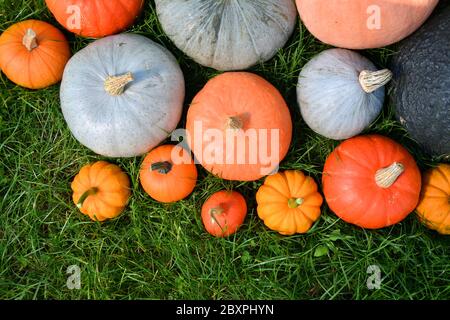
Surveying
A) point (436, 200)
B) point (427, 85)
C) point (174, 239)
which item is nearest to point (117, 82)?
point (174, 239)

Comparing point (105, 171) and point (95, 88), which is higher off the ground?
point (95, 88)

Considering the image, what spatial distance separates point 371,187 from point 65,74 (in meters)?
1.78

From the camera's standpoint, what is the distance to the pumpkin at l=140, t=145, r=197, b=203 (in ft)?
8.75

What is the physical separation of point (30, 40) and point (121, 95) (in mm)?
638

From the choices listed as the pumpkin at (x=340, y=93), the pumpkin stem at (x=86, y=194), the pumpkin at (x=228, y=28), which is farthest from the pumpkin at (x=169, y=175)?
the pumpkin at (x=340, y=93)

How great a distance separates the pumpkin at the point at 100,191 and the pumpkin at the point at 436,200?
1.69 m

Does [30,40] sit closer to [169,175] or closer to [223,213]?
[169,175]

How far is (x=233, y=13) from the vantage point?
8.48 ft

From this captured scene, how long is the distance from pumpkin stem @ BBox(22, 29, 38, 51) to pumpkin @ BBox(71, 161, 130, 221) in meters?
0.74

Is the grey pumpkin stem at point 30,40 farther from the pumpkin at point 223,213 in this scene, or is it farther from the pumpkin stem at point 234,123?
the pumpkin at point 223,213

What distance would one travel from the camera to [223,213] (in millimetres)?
2643
